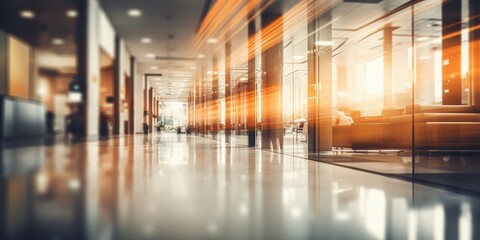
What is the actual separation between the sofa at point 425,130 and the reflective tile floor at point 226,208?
11.2 feet

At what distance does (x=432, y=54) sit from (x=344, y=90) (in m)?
2.54

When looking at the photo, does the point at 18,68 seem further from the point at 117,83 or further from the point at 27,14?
the point at 117,83

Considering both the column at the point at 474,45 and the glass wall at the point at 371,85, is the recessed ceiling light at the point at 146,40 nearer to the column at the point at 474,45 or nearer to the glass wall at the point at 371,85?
the glass wall at the point at 371,85

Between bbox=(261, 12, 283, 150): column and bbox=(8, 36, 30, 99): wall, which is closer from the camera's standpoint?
bbox=(261, 12, 283, 150): column

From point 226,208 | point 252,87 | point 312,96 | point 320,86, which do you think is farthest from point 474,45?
point 226,208

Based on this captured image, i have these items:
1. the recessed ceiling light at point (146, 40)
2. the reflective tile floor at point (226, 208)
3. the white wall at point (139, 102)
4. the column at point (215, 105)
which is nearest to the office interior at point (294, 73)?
the reflective tile floor at point (226, 208)

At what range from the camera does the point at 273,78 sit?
394 inches

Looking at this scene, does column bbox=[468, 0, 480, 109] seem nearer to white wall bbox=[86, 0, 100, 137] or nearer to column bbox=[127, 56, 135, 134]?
white wall bbox=[86, 0, 100, 137]

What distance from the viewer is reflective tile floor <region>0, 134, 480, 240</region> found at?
189 centimetres

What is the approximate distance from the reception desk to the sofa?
34.2 ft

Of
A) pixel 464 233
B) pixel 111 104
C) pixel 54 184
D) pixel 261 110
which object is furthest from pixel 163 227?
pixel 111 104

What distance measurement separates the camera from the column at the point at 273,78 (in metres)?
9.94

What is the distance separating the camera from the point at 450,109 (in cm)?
722

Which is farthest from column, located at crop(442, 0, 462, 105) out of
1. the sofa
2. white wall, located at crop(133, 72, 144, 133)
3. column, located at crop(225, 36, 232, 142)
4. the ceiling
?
white wall, located at crop(133, 72, 144, 133)
